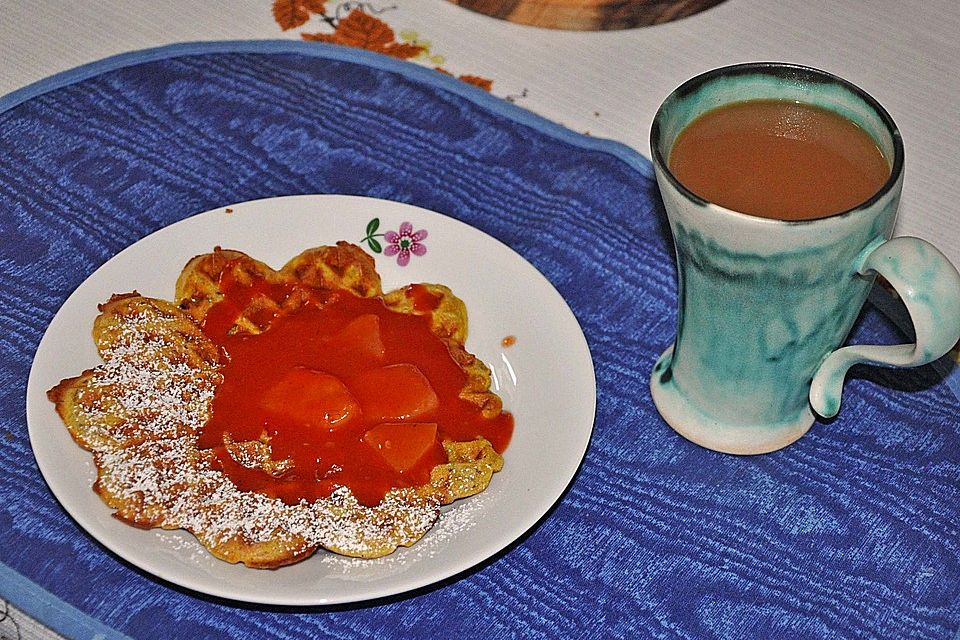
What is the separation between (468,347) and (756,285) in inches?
12.6

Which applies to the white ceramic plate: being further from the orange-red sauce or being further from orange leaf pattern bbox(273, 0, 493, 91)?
orange leaf pattern bbox(273, 0, 493, 91)

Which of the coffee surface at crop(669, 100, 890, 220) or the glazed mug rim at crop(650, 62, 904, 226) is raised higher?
the glazed mug rim at crop(650, 62, 904, 226)

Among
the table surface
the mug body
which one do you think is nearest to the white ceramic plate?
the mug body

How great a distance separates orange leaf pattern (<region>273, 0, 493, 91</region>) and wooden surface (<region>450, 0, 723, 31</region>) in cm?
13

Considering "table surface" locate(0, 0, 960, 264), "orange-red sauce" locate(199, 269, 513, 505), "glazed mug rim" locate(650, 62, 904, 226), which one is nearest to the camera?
"glazed mug rim" locate(650, 62, 904, 226)

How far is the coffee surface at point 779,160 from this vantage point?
901mm

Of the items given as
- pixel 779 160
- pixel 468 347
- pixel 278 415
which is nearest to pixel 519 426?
pixel 468 347

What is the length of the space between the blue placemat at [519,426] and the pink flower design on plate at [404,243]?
113mm

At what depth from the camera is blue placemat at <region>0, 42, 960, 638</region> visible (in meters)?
0.93

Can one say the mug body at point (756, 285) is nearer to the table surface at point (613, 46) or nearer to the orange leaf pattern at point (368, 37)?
the table surface at point (613, 46)

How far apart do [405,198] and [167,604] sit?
22.0 inches

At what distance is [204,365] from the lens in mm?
1018

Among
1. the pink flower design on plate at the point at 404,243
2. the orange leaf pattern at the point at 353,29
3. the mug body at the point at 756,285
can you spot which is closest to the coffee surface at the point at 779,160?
the mug body at the point at 756,285

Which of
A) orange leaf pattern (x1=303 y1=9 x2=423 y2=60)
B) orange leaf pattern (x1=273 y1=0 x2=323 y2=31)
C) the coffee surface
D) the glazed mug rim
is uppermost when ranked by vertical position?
the glazed mug rim
